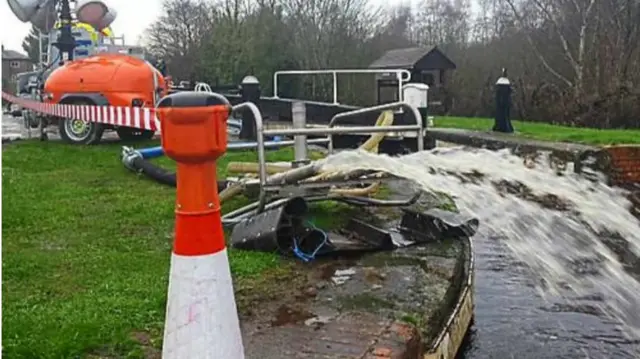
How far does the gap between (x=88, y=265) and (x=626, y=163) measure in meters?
8.43

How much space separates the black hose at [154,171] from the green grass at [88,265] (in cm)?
13

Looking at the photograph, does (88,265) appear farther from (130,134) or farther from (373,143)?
(130,134)

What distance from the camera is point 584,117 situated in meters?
19.1

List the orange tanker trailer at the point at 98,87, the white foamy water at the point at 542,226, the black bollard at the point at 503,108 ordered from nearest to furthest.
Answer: the white foamy water at the point at 542,226 → the orange tanker trailer at the point at 98,87 → the black bollard at the point at 503,108

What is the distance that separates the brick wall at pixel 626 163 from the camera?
1088 cm

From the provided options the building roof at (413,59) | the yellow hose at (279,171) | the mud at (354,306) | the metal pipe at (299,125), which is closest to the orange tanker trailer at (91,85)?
the yellow hose at (279,171)

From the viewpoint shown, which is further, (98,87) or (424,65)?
(424,65)

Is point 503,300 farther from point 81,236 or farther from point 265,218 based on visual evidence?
point 81,236

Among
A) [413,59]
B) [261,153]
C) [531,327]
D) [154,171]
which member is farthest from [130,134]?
[413,59]

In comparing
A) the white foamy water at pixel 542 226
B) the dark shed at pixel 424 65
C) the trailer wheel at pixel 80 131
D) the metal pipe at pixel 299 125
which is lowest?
the white foamy water at pixel 542 226

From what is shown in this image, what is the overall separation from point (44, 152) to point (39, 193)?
4.16 m

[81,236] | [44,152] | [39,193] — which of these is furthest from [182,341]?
[44,152]

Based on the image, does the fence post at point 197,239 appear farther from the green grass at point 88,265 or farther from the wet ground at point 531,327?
the wet ground at point 531,327

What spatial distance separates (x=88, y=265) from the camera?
5141mm
